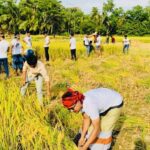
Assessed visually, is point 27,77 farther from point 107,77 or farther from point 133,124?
point 107,77

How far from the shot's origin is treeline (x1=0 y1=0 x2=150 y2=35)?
61.3m

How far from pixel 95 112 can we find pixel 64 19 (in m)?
62.1

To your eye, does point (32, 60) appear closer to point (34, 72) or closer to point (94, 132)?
point (34, 72)

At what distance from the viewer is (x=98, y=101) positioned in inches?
153

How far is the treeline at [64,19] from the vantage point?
61312 millimetres

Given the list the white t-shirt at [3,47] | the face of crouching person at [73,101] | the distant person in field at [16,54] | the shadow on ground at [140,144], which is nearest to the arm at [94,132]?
the face of crouching person at [73,101]

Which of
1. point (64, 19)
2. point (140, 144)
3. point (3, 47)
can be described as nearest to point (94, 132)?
point (140, 144)

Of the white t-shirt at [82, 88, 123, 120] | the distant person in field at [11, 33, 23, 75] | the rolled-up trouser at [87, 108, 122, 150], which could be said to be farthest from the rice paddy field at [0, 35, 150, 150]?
the distant person in field at [11, 33, 23, 75]

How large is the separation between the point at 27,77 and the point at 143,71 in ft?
24.3

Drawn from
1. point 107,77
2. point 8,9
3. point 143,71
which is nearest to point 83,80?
point 107,77

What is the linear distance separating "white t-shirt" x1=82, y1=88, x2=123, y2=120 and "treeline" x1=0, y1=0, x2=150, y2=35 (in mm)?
55333

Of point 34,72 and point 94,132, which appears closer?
point 94,132

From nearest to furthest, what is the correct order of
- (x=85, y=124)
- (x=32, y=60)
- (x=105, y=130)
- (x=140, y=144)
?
(x=85, y=124), (x=105, y=130), (x=140, y=144), (x=32, y=60)

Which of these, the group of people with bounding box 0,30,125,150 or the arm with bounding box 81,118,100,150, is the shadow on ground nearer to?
the group of people with bounding box 0,30,125,150
